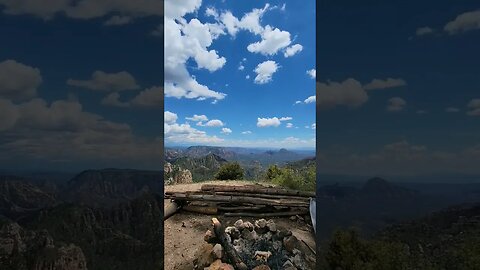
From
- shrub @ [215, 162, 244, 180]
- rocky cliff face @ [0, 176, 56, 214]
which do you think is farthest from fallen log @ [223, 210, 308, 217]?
rocky cliff face @ [0, 176, 56, 214]

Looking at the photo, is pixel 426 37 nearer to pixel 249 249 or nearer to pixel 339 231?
pixel 339 231

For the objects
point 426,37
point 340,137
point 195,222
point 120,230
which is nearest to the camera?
point 426,37

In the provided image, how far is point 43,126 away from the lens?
3.20m

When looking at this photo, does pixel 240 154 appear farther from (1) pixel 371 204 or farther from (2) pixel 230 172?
(1) pixel 371 204

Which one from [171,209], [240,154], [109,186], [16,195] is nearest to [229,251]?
[109,186]

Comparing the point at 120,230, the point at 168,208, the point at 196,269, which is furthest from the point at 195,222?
the point at 120,230

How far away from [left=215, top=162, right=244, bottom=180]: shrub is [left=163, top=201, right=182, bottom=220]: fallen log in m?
3.42

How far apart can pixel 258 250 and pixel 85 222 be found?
10.9ft

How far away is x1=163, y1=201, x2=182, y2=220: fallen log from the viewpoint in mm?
8422

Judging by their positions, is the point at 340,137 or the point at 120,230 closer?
the point at 340,137

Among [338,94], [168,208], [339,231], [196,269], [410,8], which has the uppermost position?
[410,8]

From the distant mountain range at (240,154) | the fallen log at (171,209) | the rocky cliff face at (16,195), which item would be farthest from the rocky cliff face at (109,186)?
the distant mountain range at (240,154)

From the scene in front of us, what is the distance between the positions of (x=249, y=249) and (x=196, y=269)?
2.89 feet

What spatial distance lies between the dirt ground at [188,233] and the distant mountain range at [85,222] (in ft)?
6.62
